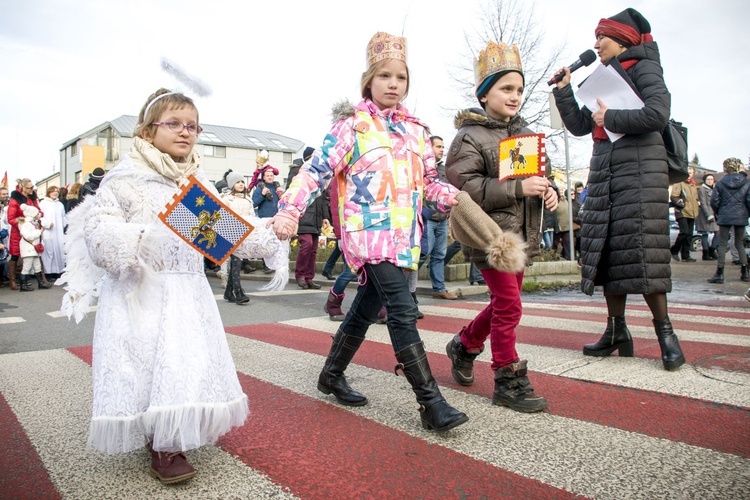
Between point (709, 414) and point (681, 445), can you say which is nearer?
point (681, 445)

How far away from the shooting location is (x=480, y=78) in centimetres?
351

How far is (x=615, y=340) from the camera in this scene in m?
4.22

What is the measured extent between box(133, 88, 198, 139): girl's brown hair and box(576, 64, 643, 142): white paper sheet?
107 inches

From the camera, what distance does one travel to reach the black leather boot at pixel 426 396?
2.76 meters

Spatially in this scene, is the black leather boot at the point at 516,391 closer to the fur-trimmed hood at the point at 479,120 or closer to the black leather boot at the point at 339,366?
the black leather boot at the point at 339,366

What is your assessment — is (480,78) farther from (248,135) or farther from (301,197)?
(248,135)

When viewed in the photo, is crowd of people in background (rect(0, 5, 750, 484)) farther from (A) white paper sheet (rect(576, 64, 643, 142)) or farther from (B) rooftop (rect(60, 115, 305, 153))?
(B) rooftop (rect(60, 115, 305, 153))

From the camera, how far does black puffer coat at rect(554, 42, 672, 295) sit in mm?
3828

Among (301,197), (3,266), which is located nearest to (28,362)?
(301,197)

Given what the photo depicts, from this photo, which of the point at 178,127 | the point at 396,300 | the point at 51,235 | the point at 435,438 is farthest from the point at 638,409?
the point at 51,235

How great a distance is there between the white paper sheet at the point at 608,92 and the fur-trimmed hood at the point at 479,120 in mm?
853

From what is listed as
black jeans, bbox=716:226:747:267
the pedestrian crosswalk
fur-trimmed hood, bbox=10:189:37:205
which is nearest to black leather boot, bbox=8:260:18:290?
fur-trimmed hood, bbox=10:189:37:205

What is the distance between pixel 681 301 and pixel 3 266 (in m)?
13.3

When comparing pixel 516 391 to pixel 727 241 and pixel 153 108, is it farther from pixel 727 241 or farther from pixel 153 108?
pixel 727 241
